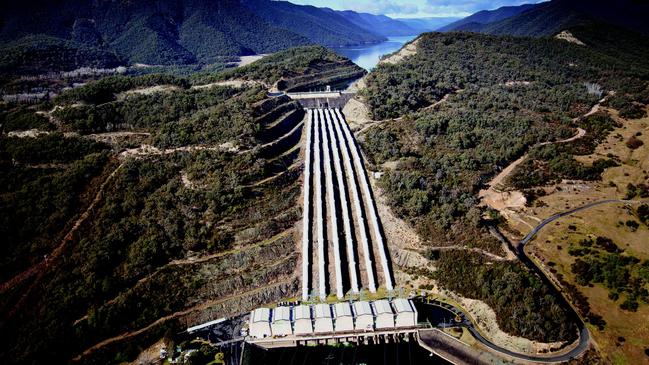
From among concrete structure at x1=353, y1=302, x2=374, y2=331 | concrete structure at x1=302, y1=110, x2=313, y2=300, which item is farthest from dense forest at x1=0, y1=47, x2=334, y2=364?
concrete structure at x1=353, y1=302, x2=374, y2=331

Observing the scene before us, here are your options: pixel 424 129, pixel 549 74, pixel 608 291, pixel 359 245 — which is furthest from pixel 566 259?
pixel 549 74

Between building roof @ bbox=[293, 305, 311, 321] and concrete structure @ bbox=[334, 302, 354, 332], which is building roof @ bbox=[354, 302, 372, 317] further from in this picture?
building roof @ bbox=[293, 305, 311, 321]

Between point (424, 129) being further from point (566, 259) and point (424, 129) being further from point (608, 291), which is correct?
point (608, 291)

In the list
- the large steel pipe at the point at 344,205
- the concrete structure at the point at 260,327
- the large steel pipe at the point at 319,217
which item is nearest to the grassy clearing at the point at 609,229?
the large steel pipe at the point at 344,205

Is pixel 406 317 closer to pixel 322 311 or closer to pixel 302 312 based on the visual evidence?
pixel 322 311

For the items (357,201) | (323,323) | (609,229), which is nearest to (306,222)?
(357,201)

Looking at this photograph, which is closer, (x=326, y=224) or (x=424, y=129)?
(x=326, y=224)

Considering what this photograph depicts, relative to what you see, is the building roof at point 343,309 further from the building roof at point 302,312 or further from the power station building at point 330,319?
the building roof at point 302,312
